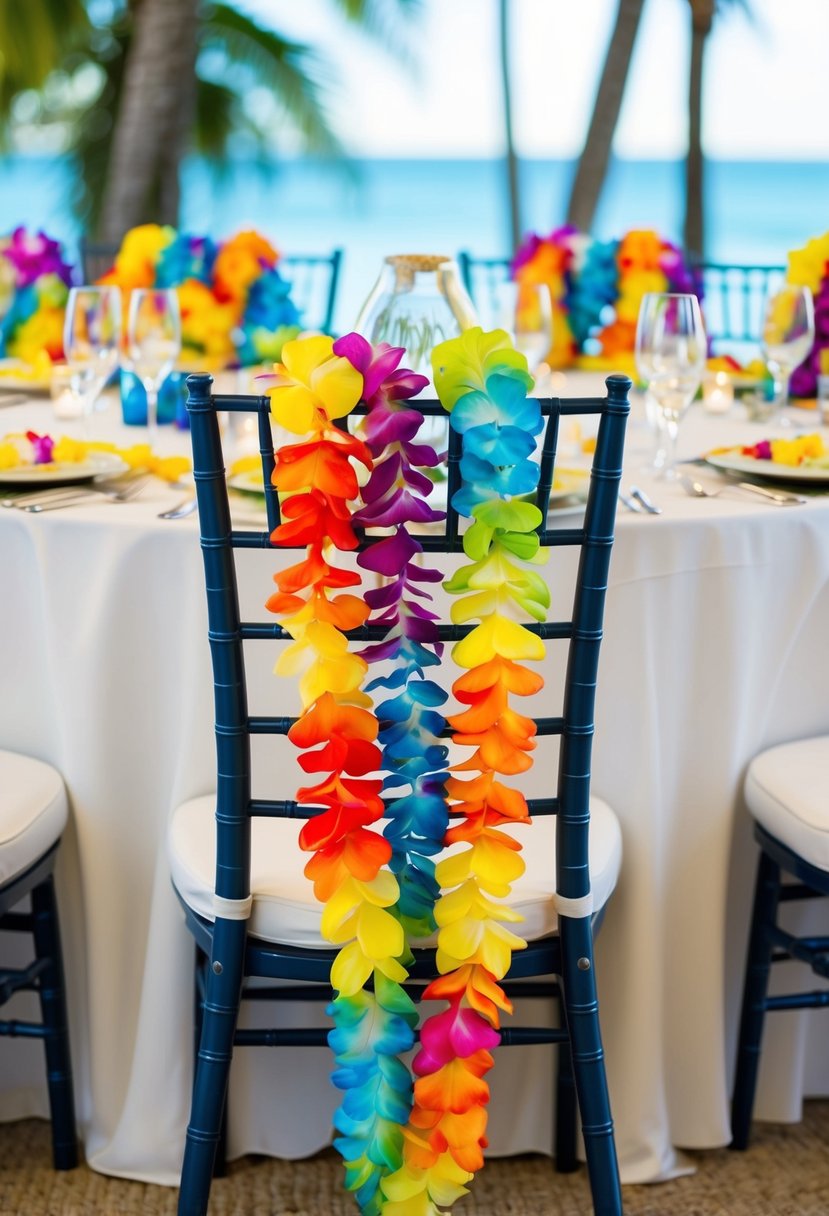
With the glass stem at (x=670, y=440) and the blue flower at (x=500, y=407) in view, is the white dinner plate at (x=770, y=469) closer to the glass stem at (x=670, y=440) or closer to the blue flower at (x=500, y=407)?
the glass stem at (x=670, y=440)

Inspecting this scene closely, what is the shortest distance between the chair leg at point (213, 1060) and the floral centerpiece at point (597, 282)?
65.3 inches

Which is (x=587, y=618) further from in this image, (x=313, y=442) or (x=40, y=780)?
(x=40, y=780)

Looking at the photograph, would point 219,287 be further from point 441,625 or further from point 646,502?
point 441,625

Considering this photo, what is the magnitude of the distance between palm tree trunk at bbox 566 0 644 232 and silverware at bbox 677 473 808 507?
13.4ft

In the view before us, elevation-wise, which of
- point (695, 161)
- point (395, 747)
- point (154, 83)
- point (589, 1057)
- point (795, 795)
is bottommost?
point (589, 1057)

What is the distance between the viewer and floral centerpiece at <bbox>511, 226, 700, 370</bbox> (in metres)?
2.63

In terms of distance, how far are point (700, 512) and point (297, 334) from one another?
1.05m

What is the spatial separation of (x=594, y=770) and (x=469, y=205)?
76.5 feet

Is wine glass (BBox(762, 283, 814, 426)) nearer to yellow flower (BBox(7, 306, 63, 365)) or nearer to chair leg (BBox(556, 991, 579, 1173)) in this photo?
chair leg (BBox(556, 991, 579, 1173))

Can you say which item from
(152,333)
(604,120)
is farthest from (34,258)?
(604,120)

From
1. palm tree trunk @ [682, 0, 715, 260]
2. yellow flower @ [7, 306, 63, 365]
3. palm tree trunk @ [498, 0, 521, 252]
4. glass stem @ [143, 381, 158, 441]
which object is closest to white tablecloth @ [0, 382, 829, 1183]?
glass stem @ [143, 381, 158, 441]

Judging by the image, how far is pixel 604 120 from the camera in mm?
5676

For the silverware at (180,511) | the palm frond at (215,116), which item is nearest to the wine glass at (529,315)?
the silverware at (180,511)

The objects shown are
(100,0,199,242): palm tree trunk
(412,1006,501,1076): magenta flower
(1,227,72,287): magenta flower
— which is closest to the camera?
(412,1006,501,1076): magenta flower
